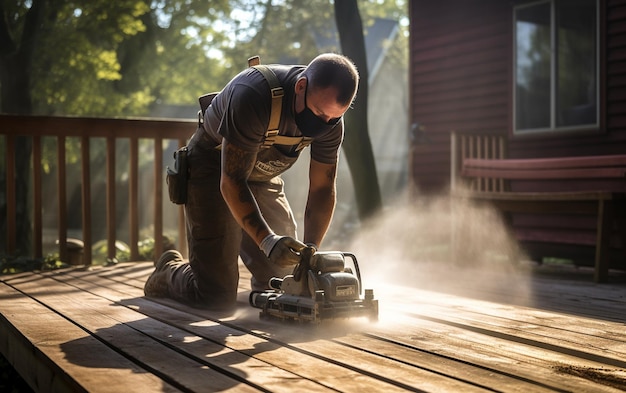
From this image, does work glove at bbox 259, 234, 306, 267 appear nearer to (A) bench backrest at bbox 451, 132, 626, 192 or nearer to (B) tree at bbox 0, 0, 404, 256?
(A) bench backrest at bbox 451, 132, 626, 192

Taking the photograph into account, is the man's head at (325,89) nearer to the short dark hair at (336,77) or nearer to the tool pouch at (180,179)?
the short dark hair at (336,77)

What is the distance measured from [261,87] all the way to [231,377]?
1451mm

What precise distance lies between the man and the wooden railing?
1.92 m

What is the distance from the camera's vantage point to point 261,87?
341 cm

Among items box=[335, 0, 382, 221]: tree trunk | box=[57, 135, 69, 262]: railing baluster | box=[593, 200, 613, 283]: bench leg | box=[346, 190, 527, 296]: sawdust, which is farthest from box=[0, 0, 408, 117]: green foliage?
box=[593, 200, 613, 283]: bench leg

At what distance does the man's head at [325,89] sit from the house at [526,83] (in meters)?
4.96

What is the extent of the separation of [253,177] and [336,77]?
118 centimetres

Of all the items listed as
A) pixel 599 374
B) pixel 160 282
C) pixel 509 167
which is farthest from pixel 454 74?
pixel 599 374

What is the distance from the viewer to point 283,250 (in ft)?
10.4

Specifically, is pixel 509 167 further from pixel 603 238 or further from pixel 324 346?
pixel 324 346

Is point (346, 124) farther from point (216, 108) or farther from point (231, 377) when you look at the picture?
point (231, 377)

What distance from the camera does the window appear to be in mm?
8148

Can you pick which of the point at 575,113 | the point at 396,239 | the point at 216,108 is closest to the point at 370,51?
the point at 396,239

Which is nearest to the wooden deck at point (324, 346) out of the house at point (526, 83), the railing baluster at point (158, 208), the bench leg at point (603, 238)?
the bench leg at point (603, 238)
